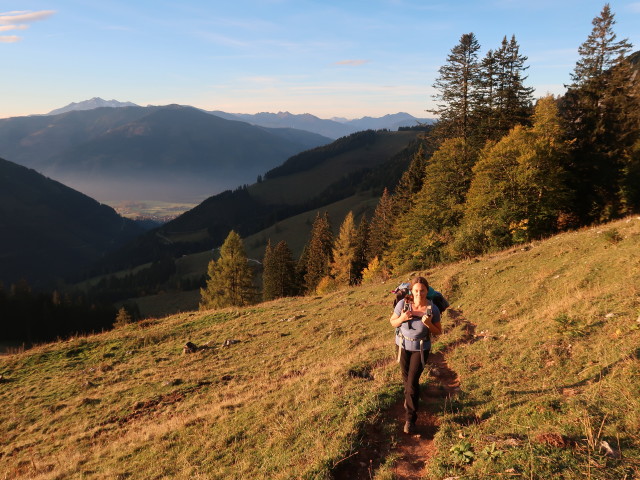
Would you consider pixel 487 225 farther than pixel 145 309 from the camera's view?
No

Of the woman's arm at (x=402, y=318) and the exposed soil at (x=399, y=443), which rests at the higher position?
the woman's arm at (x=402, y=318)

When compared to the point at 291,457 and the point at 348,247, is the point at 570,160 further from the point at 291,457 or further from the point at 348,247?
Answer: the point at 291,457

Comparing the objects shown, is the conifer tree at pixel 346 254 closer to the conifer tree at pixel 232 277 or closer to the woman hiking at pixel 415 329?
the conifer tree at pixel 232 277

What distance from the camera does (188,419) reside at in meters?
11.0

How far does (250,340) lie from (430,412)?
14.8m

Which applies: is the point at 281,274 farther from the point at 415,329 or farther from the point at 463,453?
the point at 463,453

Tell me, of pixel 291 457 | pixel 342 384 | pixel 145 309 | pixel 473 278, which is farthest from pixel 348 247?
pixel 145 309

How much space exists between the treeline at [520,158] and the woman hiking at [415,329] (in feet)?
80.8

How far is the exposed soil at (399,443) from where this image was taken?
648 centimetres

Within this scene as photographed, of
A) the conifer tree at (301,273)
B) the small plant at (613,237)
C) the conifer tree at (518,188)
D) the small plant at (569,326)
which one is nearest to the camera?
the small plant at (569,326)

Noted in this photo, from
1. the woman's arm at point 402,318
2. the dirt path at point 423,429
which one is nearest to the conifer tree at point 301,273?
the dirt path at point 423,429

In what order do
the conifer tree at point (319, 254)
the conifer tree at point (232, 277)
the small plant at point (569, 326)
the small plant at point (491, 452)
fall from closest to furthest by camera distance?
the small plant at point (491, 452), the small plant at point (569, 326), the conifer tree at point (232, 277), the conifer tree at point (319, 254)

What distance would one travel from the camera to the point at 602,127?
33.0 m

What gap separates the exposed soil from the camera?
21.3 feet
